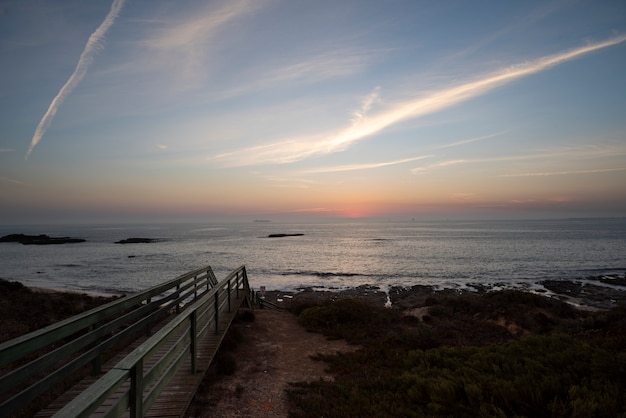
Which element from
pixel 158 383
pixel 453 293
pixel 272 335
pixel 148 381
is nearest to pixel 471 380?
pixel 158 383

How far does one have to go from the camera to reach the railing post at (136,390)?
316cm

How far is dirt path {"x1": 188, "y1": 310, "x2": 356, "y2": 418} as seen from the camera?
6016 mm

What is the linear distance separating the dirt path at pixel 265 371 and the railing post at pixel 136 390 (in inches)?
114

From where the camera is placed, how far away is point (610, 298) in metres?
25.9

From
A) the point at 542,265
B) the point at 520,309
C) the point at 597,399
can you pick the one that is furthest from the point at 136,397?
the point at 542,265

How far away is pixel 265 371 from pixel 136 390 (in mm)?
5172

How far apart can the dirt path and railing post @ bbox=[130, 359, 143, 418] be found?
9.48 ft

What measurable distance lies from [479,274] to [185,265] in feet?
122

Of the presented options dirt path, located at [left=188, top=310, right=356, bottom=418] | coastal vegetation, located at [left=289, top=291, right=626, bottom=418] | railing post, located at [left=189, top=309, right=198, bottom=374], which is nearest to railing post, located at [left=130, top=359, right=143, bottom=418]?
railing post, located at [left=189, top=309, right=198, bottom=374]

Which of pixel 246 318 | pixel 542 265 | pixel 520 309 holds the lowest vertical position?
pixel 542 265

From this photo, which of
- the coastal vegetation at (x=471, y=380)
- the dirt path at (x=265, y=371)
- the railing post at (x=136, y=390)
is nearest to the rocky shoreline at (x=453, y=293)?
the dirt path at (x=265, y=371)

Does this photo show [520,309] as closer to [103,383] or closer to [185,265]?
[103,383]

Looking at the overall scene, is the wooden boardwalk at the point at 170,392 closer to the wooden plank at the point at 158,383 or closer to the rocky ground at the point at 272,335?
the wooden plank at the point at 158,383

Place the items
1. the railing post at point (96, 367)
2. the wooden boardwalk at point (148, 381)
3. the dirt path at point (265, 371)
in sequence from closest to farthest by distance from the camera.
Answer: the wooden boardwalk at point (148, 381)
the railing post at point (96, 367)
the dirt path at point (265, 371)
